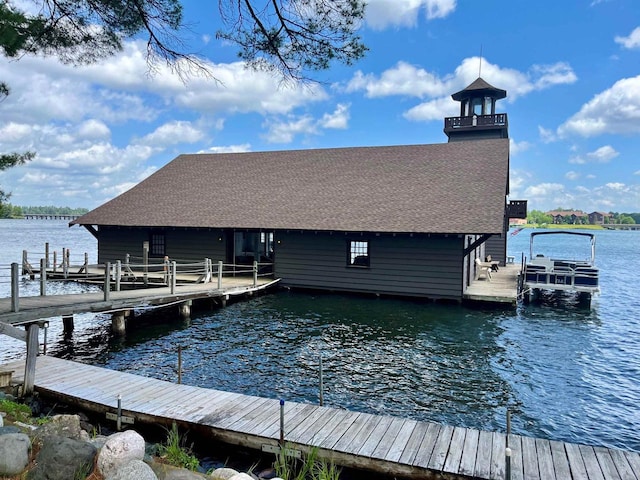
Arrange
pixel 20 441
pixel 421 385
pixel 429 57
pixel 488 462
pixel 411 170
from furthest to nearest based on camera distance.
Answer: pixel 429 57 → pixel 411 170 → pixel 421 385 → pixel 488 462 → pixel 20 441

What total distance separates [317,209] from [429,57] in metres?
12.3

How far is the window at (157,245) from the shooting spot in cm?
2166

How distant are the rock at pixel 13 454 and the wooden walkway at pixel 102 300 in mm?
4669

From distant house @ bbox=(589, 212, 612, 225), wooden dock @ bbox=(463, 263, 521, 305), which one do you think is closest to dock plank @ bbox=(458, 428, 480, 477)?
wooden dock @ bbox=(463, 263, 521, 305)

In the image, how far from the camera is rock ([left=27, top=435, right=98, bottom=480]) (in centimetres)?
420

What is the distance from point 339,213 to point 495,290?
23.1 feet

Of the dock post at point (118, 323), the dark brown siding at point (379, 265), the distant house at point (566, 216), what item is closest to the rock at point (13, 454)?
the dock post at point (118, 323)

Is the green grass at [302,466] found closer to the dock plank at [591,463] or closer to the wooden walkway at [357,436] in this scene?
the wooden walkway at [357,436]

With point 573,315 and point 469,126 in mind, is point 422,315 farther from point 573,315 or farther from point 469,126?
point 469,126

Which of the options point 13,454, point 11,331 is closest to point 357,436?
point 13,454

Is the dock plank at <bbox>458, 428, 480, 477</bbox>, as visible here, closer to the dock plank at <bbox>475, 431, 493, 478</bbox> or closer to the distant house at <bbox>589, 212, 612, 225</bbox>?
the dock plank at <bbox>475, 431, 493, 478</bbox>

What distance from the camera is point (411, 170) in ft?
69.7

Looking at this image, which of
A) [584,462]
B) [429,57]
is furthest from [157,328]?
[429,57]

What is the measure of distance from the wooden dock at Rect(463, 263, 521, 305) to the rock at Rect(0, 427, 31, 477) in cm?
1462
